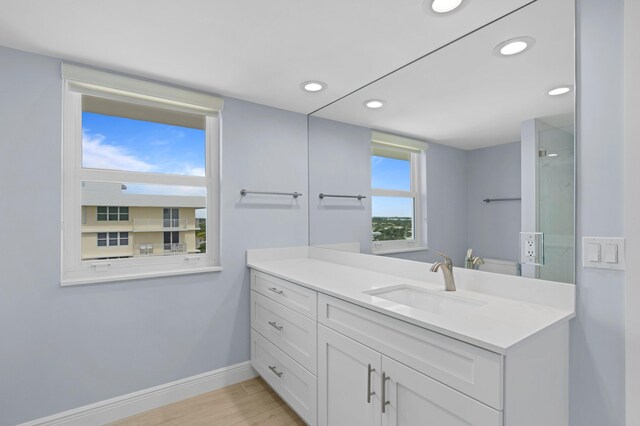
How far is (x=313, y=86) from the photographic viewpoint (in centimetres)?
228

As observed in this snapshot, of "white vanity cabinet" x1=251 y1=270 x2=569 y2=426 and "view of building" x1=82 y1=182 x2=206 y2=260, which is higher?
"view of building" x1=82 y1=182 x2=206 y2=260

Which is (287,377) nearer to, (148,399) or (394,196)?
(148,399)

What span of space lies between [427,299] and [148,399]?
1947 mm

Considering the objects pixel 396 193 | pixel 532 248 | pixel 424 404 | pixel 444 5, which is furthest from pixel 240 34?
pixel 424 404

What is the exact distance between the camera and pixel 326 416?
5.44 feet

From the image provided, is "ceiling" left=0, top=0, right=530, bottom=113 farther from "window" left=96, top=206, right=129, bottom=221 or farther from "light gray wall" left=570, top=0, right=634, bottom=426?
"window" left=96, top=206, right=129, bottom=221

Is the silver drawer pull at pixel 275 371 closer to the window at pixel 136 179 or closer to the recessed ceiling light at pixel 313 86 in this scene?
the window at pixel 136 179

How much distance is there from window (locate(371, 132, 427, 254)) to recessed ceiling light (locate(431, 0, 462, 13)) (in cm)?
74

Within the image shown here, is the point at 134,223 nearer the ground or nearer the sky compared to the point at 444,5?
nearer the ground

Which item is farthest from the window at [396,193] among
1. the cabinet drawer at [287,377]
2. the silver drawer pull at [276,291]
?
the cabinet drawer at [287,377]

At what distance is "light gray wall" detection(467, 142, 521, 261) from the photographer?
1482 millimetres

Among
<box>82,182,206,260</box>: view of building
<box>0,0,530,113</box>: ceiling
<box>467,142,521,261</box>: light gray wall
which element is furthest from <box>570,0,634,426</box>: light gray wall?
<box>82,182,206,260</box>: view of building

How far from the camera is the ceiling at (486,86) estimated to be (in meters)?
1.33

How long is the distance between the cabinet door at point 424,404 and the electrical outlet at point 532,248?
0.73m
